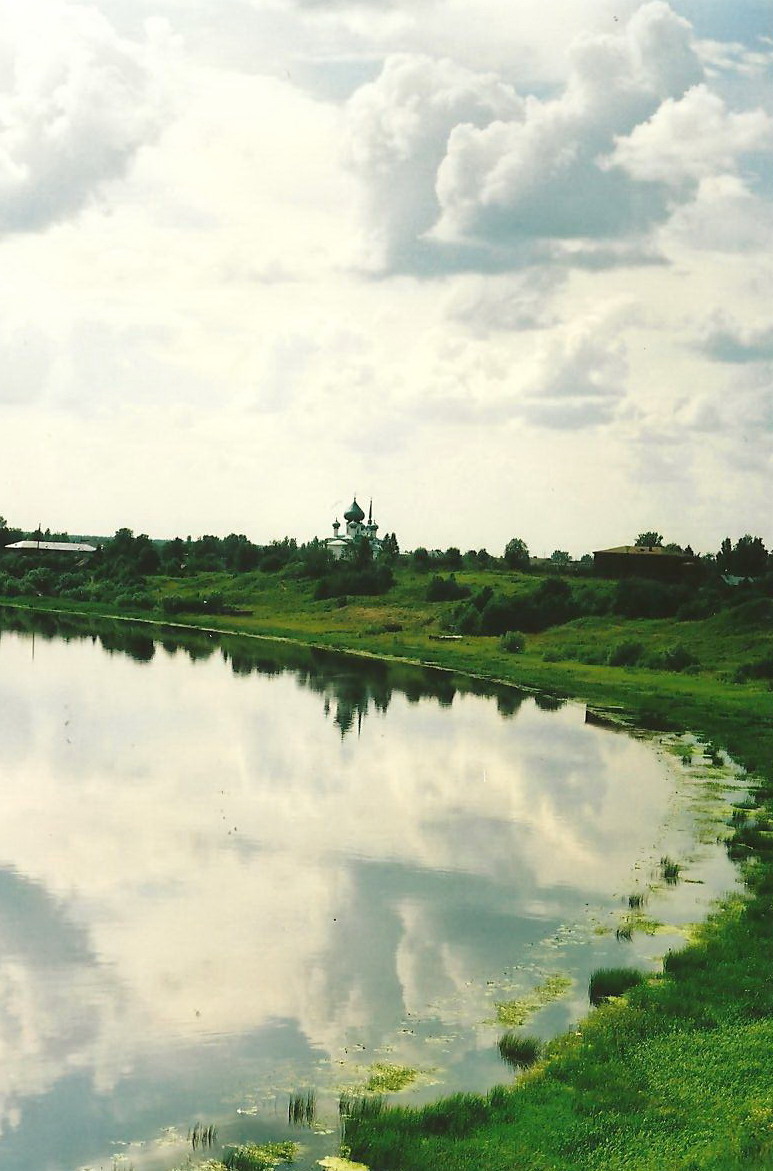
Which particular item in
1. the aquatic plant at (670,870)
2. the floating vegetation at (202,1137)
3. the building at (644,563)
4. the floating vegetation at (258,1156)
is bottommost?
the floating vegetation at (202,1137)

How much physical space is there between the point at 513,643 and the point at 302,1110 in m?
72.6

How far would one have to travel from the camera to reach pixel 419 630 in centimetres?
10325

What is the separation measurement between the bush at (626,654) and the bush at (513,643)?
967cm

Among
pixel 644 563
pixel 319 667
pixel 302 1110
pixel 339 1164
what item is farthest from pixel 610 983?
pixel 644 563

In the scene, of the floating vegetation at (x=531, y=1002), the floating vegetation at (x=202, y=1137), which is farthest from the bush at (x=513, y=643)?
the floating vegetation at (x=202, y=1137)

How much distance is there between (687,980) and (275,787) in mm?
19353

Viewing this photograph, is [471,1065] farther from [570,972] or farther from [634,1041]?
[570,972]

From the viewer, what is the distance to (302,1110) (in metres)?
15.2

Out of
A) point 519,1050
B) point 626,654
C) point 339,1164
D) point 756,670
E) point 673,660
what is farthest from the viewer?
point 626,654

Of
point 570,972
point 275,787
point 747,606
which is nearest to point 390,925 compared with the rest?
point 570,972

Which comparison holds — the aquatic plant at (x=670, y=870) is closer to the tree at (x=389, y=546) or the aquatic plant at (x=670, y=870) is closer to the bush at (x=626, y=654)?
the bush at (x=626, y=654)

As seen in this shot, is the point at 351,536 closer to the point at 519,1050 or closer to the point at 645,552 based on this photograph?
the point at 645,552

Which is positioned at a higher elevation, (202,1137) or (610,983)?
(610,983)

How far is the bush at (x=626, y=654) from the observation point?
249 ft
